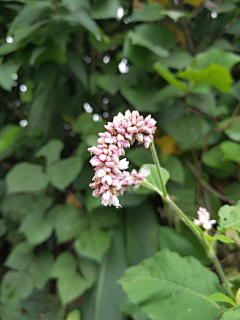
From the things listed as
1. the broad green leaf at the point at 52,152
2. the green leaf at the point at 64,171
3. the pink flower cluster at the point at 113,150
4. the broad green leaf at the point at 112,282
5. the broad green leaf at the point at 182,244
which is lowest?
the broad green leaf at the point at 112,282

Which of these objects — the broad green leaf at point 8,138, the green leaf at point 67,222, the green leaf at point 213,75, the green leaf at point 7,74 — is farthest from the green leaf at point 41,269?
the green leaf at point 213,75

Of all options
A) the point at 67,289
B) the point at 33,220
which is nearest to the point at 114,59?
the point at 33,220

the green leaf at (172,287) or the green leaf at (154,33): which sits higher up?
the green leaf at (154,33)

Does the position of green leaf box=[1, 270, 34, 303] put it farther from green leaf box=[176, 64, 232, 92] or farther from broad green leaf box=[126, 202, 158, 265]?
green leaf box=[176, 64, 232, 92]

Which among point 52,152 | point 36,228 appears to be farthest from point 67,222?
point 52,152

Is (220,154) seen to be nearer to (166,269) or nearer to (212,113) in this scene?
(212,113)

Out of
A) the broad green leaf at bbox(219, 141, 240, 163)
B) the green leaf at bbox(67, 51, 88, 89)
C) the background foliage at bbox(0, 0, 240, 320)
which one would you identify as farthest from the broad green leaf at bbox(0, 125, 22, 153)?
the broad green leaf at bbox(219, 141, 240, 163)

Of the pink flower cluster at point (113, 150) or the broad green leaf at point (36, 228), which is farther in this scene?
the broad green leaf at point (36, 228)

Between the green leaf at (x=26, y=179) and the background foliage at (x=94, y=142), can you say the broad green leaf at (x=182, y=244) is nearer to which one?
the background foliage at (x=94, y=142)
